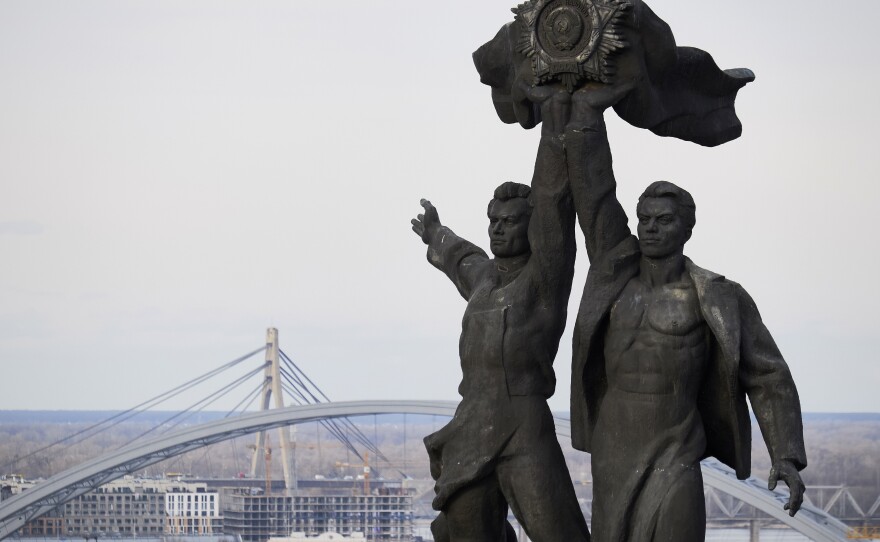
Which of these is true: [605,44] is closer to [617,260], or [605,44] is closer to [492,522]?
[617,260]

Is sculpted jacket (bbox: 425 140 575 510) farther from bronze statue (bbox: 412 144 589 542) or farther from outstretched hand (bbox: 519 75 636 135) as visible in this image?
outstretched hand (bbox: 519 75 636 135)

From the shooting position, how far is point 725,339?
12625mm

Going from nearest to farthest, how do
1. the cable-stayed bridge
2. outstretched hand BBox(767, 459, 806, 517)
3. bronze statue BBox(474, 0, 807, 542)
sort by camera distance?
outstretched hand BBox(767, 459, 806, 517) < bronze statue BBox(474, 0, 807, 542) < the cable-stayed bridge

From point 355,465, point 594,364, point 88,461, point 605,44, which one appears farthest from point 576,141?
point 355,465

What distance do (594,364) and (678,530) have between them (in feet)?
4.32

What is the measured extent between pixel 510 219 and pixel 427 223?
4.41 feet

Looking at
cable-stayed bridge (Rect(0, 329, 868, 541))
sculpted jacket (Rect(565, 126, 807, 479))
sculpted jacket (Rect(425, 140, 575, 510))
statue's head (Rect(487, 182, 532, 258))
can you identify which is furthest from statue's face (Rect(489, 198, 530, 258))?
cable-stayed bridge (Rect(0, 329, 868, 541))

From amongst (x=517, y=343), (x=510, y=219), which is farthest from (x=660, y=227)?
(x=517, y=343)

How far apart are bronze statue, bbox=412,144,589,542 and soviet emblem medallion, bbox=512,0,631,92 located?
0.54m

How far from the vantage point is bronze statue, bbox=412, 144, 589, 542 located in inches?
516

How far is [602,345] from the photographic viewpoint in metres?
13.1

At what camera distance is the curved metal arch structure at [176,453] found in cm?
4816

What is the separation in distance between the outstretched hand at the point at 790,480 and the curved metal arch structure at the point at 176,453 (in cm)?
3399

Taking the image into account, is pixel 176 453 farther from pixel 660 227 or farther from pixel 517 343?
pixel 660 227
